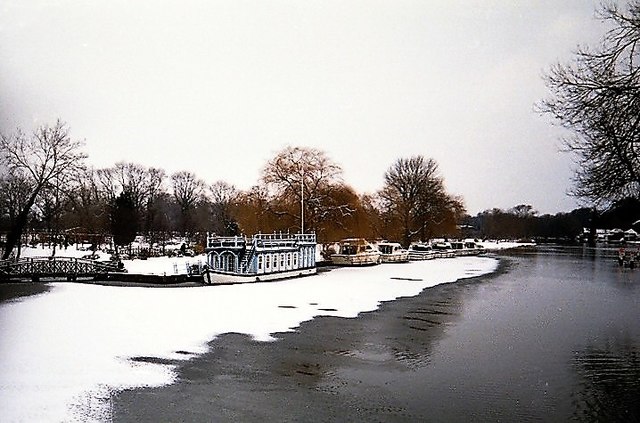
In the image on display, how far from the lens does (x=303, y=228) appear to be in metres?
36.3

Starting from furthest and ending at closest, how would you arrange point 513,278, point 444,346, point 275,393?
point 513,278, point 444,346, point 275,393

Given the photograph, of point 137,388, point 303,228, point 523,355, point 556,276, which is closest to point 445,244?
point 303,228

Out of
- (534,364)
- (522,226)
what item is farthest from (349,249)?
(522,226)

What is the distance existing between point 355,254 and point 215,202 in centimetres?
3910

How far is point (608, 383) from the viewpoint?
8.12 metres

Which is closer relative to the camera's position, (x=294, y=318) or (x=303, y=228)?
(x=294, y=318)

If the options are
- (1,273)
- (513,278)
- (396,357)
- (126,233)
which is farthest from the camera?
Answer: (126,233)

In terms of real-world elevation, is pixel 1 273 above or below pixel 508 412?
above

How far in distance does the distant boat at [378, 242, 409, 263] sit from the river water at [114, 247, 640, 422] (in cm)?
2540

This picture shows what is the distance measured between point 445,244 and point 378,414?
5282 centimetres

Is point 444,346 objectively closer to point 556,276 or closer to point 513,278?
point 513,278

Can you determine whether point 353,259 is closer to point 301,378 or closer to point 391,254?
point 391,254

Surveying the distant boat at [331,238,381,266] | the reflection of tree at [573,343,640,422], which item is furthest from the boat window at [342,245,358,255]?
the reflection of tree at [573,343,640,422]

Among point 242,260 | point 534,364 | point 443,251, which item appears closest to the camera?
point 534,364
